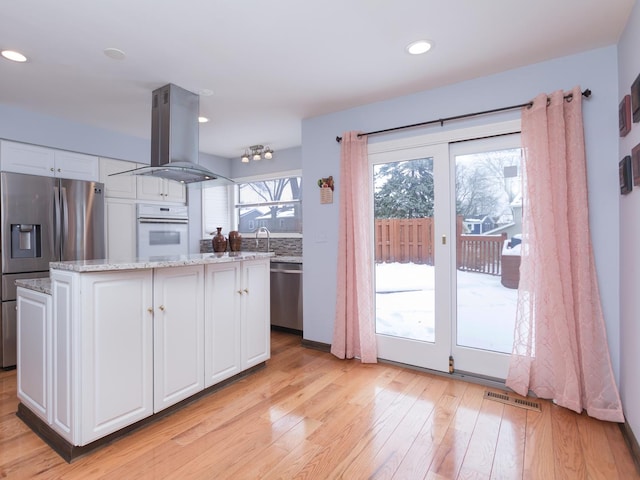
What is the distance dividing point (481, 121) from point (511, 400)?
2113mm

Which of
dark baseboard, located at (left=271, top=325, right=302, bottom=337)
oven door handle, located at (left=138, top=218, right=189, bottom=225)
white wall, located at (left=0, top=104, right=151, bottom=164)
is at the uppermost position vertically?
white wall, located at (left=0, top=104, right=151, bottom=164)

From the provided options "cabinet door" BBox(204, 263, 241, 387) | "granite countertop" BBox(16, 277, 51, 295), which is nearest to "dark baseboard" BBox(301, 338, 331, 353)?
"cabinet door" BBox(204, 263, 241, 387)

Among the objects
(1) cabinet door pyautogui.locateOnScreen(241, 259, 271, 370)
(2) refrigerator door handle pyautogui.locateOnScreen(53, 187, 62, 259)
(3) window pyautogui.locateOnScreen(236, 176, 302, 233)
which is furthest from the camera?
(3) window pyautogui.locateOnScreen(236, 176, 302, 233)

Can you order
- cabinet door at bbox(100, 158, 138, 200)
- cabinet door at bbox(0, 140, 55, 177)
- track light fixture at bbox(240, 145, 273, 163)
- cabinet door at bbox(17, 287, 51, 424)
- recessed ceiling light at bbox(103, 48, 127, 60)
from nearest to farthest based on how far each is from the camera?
cabinet door at bbox(17, 287, 51, 424) < recessed ceiling light at bbox(103, 48, 127, 60) < cabinet door at bbox(0, 140, 55, 177) < cabinet door at bbox(100, 158, 138, 200) < track light fixture at bbox(240, 145, 273, 163)

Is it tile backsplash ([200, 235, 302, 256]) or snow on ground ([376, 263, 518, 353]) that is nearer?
snow on ground ([376, 263, 518, 353])

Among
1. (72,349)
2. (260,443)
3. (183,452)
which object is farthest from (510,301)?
(72,349)

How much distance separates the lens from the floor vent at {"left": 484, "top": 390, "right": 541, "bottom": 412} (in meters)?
2.36

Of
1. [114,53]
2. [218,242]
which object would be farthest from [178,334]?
[114,53]

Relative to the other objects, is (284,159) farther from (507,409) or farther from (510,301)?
(507,409)

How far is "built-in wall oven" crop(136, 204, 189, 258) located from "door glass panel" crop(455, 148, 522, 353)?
3435 millimetres

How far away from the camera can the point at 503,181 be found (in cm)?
270

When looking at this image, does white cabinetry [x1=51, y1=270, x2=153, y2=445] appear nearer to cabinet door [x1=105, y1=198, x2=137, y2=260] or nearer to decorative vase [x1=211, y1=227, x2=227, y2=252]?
decorative vase [x1=211, y1=227, x2=227, y2=252]

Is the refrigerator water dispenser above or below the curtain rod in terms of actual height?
below

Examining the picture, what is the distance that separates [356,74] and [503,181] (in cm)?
144
